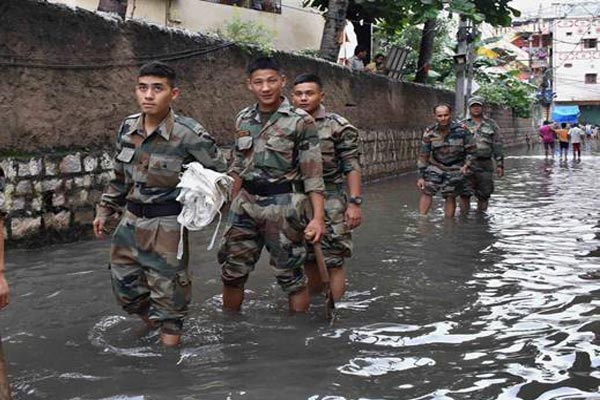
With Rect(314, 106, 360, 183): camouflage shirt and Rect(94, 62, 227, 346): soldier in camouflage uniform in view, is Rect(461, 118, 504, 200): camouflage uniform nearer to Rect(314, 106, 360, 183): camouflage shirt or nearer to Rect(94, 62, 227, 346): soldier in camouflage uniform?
Rect(314, 106, 360, 183): camouflage shirt

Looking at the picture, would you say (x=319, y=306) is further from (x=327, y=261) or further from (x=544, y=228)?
(x=544, y=228)

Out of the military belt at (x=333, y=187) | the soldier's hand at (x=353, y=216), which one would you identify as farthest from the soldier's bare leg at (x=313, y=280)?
the military belt at (x=333, y=187)

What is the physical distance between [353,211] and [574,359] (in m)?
2.01

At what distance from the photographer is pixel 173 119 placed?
13.9ft

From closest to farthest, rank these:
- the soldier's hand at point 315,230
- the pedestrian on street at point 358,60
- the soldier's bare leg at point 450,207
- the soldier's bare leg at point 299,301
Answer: the soldier's hand at point 315,230, the soldier's bare leg at point 299,301, the soldier's bare leg at point 450,207, the pedestrian on street at point 358,60

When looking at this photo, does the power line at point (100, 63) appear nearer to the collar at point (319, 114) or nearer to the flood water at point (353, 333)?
the flood water at point (353, 333)

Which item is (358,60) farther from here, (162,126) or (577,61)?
(577,61)

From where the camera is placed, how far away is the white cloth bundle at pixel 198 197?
4.03m

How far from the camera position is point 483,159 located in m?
10.6

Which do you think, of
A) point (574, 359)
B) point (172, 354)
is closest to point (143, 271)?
point (172, 354)

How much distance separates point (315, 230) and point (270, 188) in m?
0.43

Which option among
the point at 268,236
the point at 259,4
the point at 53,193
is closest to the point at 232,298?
the point at 268,236

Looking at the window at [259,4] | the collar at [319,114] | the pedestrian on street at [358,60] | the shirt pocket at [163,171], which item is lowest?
the shirt pocket at [163,171]

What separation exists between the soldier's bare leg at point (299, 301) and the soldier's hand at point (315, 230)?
0.51m
